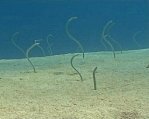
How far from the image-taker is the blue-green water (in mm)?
15195

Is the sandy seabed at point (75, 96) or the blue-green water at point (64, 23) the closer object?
the sandy seabed at point (75, 96)

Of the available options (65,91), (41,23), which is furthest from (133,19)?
(65,91)

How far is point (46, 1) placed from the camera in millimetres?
16578

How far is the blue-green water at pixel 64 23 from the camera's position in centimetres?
1520

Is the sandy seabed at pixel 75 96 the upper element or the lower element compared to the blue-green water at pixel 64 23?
lower

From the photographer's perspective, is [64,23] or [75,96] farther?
[64,23]

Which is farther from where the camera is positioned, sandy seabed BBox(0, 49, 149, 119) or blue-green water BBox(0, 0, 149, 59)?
blue-green water BBox(0, 0, 149, 59)

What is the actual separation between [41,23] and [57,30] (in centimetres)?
77

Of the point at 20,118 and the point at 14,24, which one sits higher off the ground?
the point at 14,24

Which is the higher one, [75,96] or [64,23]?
[64,23]

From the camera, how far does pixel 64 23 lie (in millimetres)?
16844

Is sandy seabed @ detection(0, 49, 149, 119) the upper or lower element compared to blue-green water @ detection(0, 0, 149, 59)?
lower

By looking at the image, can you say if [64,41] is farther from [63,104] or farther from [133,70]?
[63,104]

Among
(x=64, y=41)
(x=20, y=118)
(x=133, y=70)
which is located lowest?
(x=20, y=118)
